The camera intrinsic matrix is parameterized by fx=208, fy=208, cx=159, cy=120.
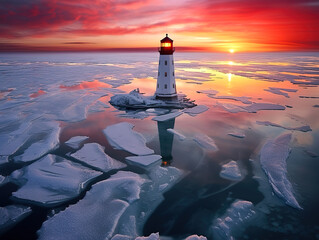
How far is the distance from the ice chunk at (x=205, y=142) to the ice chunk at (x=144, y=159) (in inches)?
102

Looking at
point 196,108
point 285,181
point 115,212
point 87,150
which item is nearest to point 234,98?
point 196,108

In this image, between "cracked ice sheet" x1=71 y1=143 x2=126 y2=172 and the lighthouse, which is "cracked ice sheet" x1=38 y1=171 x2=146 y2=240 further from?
the lighthouse

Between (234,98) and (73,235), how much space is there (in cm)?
1873

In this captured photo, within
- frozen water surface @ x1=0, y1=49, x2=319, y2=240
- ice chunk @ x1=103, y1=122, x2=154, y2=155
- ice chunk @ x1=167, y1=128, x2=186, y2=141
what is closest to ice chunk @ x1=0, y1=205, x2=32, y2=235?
frozen water surface @ x1=0, y1=49, x2=319, y2=240

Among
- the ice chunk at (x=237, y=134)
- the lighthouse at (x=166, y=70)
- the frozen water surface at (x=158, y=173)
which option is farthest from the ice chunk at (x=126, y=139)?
the lighthouse at (x=166, y=70)

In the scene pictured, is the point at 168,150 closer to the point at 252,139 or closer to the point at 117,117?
the point at 252,139

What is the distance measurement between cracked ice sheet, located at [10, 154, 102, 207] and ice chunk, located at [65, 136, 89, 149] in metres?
1.54

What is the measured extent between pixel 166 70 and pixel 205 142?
9.76 metres

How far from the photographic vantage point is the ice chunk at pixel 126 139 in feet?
31.9

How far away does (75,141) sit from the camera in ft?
34.4

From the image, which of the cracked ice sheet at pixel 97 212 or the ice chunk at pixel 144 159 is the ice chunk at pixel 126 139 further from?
the cracked ice sheet at pixel 97 212

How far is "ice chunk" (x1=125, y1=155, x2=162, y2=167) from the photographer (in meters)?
8.48

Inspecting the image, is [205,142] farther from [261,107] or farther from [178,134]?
[261,107]

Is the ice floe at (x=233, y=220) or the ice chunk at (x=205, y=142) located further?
the ice chunk at (x=205, y=142)
